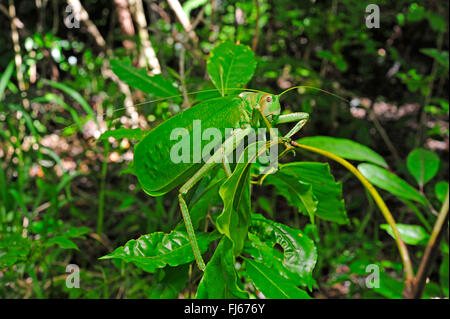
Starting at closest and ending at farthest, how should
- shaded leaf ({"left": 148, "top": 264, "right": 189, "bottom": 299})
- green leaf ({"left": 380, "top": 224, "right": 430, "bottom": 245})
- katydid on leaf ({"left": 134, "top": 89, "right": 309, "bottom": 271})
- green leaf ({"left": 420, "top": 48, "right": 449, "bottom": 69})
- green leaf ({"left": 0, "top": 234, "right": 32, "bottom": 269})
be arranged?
katydid on leaf ({"left": 134, "top": 89, "right": 309, "bottom": 271}) → shaded leaf ({"left": 148, "top": 264, "right": 189, "bottom": 299}) → green leaf ({"left": 0, "top": 234, "right": 32, "bottom": 269}) → green leaf ({"left": 380, "top": 224, "right": 430, "bottom": 245}) → green leaf ({"left": 420, "top": 48, "right": 449, "bottom": 69})

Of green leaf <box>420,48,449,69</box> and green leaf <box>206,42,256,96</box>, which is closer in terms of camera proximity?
green leaf <box>206,42,256,96</box>

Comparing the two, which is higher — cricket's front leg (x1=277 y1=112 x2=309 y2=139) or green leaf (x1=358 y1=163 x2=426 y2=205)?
cricket's front leg (x1=277 y1=112 x2=309 y2=139)

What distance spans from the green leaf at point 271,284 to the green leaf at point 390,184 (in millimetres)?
352

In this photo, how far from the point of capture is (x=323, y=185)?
1.29ft

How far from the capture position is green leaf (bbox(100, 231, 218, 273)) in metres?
0.31

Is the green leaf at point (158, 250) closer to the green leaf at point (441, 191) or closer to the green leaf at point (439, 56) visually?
the green leaf at point (441, 191)

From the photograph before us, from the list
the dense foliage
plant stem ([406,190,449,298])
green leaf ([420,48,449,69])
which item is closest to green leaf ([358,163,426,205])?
the dense foliage

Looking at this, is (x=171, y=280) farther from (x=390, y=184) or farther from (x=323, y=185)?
(x=390, y=184)

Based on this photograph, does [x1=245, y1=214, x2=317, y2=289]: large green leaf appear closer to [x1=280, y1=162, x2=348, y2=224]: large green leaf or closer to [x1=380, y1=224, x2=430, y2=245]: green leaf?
[x1=280, y1=162, x2=348, y2=224]: large green leaf

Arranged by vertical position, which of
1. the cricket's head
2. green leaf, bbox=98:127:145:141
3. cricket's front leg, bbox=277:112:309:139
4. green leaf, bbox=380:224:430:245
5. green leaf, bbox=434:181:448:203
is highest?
the cricket's head

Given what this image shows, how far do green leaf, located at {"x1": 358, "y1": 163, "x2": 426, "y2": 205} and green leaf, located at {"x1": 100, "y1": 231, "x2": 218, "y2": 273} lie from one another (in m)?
0.41
